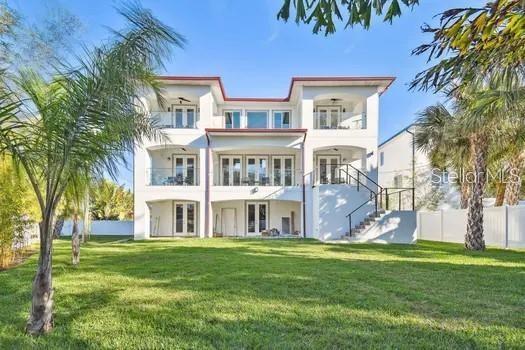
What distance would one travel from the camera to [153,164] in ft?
76.0

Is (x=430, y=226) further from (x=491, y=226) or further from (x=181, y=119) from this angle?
(x=181, y=119)

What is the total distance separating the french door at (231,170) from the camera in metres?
23.0

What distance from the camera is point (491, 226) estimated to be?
54.9 feet

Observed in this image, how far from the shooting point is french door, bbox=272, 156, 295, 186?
2230 centimetres

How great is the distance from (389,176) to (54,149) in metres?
29.7

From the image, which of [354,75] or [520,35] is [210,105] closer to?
[354,75]

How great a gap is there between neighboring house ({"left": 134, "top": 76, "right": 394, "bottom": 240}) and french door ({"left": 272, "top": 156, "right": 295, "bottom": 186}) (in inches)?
2.4

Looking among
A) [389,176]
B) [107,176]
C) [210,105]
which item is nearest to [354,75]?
[210,105]

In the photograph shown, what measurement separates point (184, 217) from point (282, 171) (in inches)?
269

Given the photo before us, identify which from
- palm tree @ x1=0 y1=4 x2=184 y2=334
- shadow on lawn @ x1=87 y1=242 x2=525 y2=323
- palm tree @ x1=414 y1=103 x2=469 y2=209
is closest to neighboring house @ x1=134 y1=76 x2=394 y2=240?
palm tree @ x1=414 y1=103 x2=469 y2=209

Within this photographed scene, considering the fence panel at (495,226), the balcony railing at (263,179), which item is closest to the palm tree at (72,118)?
the fence panel at (495,226)

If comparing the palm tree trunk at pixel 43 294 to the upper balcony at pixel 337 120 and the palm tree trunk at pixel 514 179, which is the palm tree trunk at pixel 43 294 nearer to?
the palm tree trunk at pixel 514 179

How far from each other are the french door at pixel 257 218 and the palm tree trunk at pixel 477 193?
11.8 meters

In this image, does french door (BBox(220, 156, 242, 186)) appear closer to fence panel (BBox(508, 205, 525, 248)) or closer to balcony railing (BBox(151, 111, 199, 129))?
balcony railing (BBox(151, 111, 199, 129))
